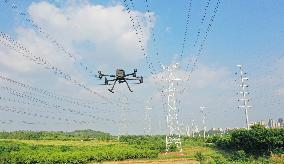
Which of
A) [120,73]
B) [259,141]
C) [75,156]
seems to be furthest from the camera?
[259,141]

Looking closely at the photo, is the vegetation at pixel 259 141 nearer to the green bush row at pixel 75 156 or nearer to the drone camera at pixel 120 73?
the green bush row at pixel 75 156

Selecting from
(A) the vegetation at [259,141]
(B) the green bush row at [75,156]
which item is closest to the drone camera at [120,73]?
(B) the green bush row at [75,156]

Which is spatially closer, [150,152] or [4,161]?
[4,161]

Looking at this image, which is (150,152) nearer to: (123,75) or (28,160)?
(28,160)

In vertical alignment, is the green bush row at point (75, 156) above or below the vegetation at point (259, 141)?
below

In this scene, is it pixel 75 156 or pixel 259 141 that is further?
pixel 259 141

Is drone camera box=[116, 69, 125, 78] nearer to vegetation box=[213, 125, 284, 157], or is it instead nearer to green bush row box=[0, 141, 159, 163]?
green bush row box=[0, 141, 159, 163]

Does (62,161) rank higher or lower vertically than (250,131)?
lower

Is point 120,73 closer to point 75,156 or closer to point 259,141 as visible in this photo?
point 75,156

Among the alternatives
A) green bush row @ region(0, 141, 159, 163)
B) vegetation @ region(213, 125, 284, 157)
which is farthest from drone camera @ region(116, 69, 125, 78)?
vegetation @ region(213, 125, 284, 157)

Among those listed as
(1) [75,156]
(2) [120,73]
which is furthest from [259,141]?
(2) [120,73]

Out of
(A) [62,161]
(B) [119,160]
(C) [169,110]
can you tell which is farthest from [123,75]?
(B) [119,160]
